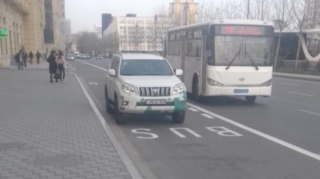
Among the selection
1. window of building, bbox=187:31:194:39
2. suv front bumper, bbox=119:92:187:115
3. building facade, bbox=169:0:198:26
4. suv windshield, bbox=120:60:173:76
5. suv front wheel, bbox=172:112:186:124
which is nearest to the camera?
suv front bumper, bbox=119:92:187:115

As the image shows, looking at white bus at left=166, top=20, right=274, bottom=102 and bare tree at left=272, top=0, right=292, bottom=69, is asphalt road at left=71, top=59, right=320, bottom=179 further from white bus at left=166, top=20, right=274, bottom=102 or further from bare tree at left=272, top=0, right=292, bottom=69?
bare tree at left=272, top=0, right=292, bottom=69

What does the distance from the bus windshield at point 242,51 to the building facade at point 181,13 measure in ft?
135

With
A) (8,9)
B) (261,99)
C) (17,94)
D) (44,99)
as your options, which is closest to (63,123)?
(44,99)

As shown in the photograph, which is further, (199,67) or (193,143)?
(199,67)

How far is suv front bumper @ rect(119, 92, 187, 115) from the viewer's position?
9867 millimetres

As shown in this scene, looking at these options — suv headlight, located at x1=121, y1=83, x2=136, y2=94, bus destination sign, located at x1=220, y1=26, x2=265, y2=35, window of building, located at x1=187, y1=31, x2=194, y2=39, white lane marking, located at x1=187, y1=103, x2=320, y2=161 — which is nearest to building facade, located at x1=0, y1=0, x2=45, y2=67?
window of building, located at x1=187, y1=31, x2=194, y2=39

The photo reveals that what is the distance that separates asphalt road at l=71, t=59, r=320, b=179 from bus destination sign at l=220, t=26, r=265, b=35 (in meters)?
2.85

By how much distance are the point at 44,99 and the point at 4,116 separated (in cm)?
389

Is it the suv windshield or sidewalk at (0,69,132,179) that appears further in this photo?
the suv windshield

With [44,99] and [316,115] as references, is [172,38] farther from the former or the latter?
[316,115]

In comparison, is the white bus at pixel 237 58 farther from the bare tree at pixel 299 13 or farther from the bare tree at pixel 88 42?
the bare tree at pixel 88 42

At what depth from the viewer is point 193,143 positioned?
8359mm

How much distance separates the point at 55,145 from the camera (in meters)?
7.60

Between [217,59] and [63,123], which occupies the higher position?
[217,59]
